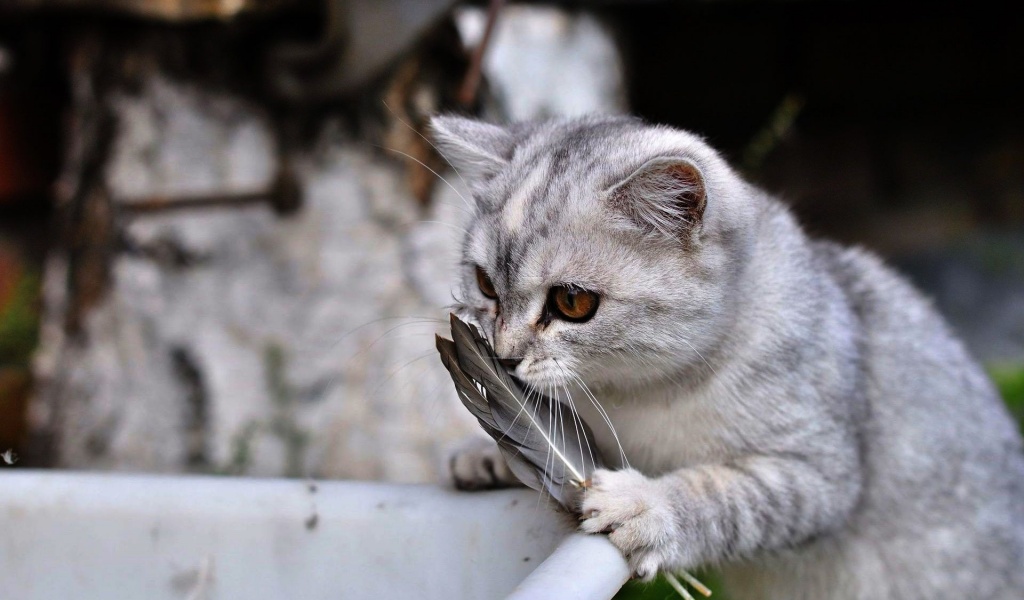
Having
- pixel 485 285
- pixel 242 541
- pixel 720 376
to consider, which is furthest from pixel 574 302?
pixel 242 541

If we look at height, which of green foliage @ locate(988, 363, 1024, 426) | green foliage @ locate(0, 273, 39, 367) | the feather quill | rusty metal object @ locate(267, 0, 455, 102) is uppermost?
rusty metal object @ locate(267, 0, 455, 102)

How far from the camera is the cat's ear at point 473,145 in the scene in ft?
5.85

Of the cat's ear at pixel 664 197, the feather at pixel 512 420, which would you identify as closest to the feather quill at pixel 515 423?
the feather at pixel 512 420

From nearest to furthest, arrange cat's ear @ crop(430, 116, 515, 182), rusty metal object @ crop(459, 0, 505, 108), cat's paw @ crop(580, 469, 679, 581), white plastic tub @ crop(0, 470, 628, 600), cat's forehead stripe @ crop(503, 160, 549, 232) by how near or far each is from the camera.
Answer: cat's paw @ crop(580, 469, 679, 581)
white plastic tub @ crop(0, 470, 628, 600)
cat's forehead stripe @ crop(503, 160, 549, 232)
cat's ear @ crop(430, 116, 515, 182)
rusty metal object @ crop(459, 0, 505, 108)

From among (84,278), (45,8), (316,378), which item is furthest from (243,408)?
(45,8)

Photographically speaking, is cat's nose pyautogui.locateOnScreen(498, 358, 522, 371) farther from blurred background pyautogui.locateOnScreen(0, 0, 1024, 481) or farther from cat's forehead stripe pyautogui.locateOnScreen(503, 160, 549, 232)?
blurred background pyautogui.locateOnScreen(0, 0, 1024, 481)

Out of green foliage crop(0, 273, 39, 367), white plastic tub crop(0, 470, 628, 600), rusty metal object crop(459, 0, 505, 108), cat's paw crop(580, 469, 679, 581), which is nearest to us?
cat's paw crop(580, 469, 679, 581)

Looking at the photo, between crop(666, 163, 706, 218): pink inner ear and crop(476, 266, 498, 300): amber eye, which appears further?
crop(476, 266, 498, 300): amber eye

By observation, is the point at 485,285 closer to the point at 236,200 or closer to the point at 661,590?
the point at 661,590

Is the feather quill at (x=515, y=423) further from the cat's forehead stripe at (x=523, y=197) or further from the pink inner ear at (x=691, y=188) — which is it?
the pink inner ear at (x=691, y=188)

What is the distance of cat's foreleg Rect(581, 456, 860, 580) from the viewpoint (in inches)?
53.2

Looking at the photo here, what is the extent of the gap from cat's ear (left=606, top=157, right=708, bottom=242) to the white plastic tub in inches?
19.7

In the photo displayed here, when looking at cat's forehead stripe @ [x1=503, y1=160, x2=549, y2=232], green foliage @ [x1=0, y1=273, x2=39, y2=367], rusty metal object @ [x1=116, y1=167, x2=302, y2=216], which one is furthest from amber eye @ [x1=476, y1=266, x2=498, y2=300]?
green foliage @ [x1=0, y1=273, x2=39, y2=367]

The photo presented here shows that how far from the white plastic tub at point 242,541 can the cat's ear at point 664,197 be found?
19.7 inches
